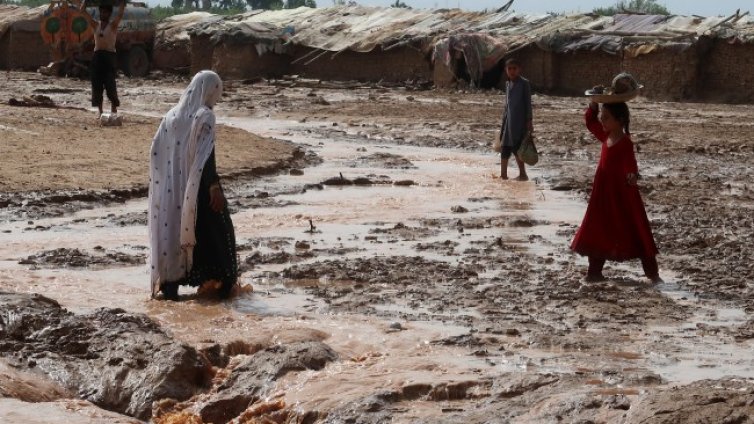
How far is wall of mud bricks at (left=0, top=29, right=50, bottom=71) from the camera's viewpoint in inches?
1395

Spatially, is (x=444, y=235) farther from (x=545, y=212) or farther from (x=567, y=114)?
(x=567, y=114)

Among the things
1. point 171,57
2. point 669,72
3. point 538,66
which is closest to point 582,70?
point 538,66

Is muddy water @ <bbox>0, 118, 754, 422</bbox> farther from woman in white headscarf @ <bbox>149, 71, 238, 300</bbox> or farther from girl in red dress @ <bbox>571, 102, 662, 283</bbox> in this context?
girl in red dress @ <bbox>571, 102, 662, 283</bbox>

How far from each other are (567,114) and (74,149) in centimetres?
989

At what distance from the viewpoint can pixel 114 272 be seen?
28.4 feet

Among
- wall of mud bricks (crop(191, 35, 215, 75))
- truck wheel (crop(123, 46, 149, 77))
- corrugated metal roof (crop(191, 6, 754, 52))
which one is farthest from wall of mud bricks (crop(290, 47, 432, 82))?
truck wheel (crop(123, 46, 149, 77))

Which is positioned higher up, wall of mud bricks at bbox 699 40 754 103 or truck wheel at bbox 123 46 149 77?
wall of mud bricks at bbox 699 40 754 103

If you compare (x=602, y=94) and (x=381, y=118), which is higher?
(x=602, y=94)

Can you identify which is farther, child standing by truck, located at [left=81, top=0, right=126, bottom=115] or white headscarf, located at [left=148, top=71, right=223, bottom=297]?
child standing by truck, located at [left=81, top=0, right=126, bottom=115]

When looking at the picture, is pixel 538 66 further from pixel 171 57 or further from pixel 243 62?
pixel 171 57

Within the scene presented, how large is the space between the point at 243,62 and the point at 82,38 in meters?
3.81

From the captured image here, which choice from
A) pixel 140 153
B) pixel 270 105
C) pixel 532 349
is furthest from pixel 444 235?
pixel 270 105

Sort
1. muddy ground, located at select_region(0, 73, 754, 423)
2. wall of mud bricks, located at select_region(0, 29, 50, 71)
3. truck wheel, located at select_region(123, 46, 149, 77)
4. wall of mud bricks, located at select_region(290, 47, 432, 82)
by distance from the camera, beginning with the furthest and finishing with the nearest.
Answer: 1. wall of mud bricks, located at select_region(0, 29, 50, 71)
2. truck wheel, located at select_region(123, 46, 149, 77)
3. wall of mud bricks, located at select_region(290, 47, 432, 82)
4. muddy ground, located at select_region(0, 73, 754, 423)

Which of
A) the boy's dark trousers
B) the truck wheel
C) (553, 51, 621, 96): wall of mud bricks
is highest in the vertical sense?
the boy's dark trousers
